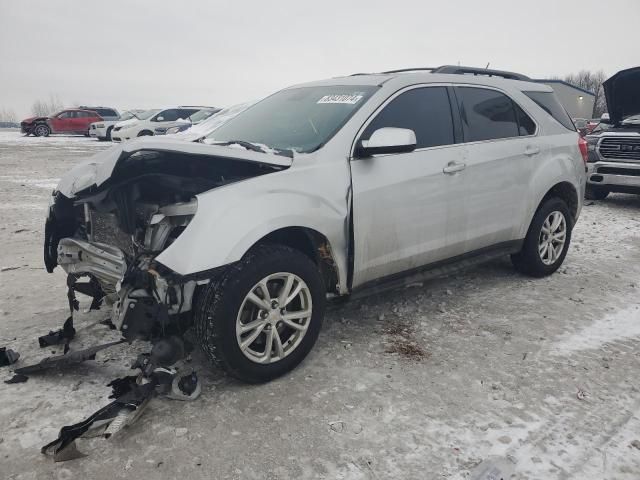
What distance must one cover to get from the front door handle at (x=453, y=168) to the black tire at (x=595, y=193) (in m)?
6.72

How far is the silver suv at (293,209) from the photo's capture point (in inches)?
105

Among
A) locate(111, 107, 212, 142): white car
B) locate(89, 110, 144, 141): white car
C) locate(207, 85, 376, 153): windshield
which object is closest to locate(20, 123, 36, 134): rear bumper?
locate(89, 110, 144, 141): white car

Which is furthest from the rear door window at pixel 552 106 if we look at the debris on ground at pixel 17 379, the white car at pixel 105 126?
the white car at pixel 105 126

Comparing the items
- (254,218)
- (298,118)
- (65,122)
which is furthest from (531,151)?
(65,122)

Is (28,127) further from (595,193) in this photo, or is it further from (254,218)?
(254,218)

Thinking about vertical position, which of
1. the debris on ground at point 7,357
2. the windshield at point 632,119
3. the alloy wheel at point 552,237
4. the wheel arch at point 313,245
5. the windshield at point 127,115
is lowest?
the debris on ground at point 7,357

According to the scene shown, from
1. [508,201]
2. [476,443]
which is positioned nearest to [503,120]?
[508,201]

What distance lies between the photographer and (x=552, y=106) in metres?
4.86

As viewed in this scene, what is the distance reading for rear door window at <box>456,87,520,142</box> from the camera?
3.97 m

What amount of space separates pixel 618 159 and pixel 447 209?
6.73 meters

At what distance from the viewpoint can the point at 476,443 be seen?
8.03 ft

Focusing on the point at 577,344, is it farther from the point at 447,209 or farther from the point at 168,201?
the point at 168,201

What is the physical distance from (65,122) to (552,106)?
28.6 metres

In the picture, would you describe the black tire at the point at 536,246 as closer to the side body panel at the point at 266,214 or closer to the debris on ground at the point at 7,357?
the side body panel at the point at 266,214
